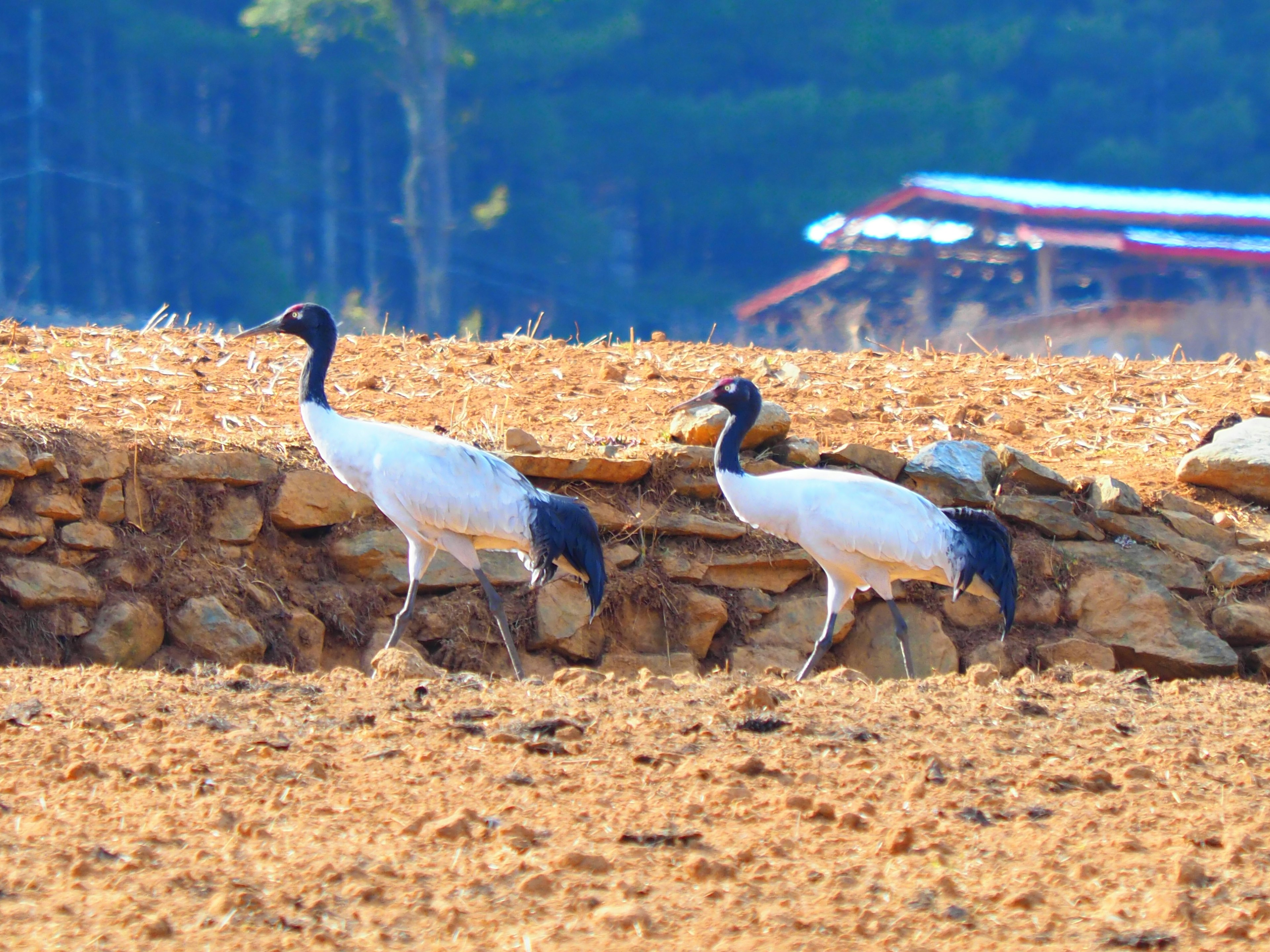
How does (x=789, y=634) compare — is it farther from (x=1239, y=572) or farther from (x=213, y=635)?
(x=213, y=635)

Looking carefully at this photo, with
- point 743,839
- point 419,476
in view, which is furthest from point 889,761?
point 419,476

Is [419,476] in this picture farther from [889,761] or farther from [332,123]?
[332,123]

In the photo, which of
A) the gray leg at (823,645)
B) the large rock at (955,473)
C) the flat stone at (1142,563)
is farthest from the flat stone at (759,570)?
the flat stone at (1142,563)

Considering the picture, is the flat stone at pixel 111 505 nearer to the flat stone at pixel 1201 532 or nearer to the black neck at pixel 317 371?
the black neck at pixel 317 371

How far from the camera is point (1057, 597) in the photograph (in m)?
7.91

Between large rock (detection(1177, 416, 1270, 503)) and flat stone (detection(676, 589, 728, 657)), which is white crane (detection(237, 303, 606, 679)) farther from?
large rock (detection(1177, 416, 1270, 503))

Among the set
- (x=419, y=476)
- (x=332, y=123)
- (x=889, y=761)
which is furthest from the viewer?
(x=332, y=123)

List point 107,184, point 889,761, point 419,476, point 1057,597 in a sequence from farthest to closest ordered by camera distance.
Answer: point 107,184 → point 1057,597 → point 419,476 → point 889,761

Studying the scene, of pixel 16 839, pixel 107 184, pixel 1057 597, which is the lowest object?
pixel 1057 597

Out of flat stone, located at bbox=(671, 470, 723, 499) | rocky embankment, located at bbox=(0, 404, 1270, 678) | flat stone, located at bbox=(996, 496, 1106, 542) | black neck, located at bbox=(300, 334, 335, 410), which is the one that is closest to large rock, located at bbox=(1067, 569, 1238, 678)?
rocky embankment, located at bbox=(0, 404, 1270, 678)

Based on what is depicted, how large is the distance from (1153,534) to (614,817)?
4898 mm

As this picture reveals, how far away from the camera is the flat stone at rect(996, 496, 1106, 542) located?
7.99 meters

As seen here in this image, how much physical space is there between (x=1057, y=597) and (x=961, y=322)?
445 inches

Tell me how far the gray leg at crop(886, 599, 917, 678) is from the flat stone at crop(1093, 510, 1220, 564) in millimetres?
1625
